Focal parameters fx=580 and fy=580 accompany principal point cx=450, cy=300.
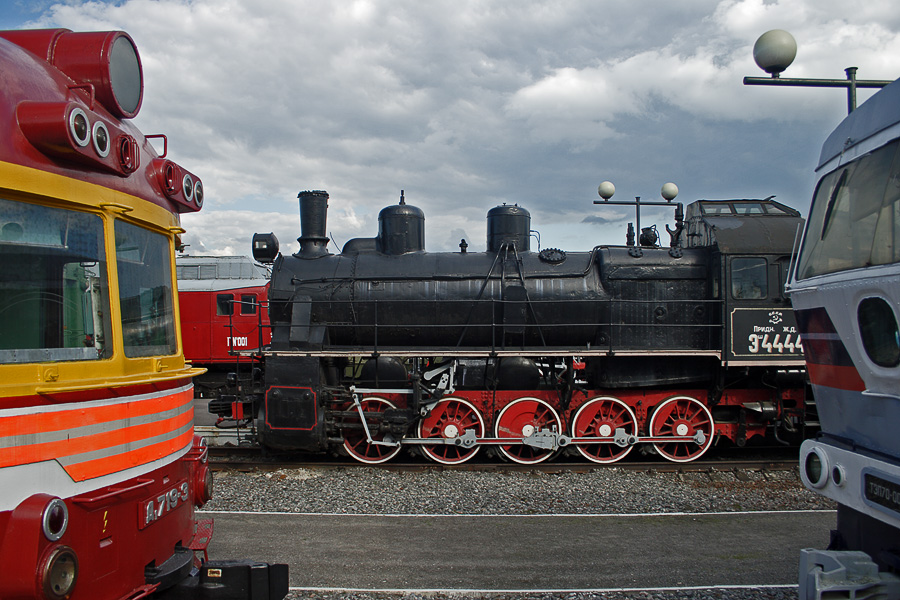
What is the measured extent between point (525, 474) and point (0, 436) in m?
7.08

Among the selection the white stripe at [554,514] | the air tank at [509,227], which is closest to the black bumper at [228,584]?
the white stripe at [554,514]

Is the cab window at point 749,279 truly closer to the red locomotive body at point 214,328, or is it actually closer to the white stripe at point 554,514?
the white stripe at point 554,514

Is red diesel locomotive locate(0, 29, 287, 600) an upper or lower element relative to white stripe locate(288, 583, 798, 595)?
upper

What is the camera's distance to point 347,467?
889 centimetres

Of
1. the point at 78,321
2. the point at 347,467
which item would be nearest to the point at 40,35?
the point at 78,321

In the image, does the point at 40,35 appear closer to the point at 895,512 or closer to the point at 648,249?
the point at 895,512

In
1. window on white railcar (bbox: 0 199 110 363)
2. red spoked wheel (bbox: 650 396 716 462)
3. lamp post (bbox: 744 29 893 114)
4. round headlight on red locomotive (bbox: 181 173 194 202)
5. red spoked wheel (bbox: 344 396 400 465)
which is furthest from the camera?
red spoked wheel (bbox: 650 396 716 462)

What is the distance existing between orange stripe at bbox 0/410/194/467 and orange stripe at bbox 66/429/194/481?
0.21ft

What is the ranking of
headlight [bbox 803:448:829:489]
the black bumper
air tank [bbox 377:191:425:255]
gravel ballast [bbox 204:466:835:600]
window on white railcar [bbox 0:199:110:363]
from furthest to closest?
air tank [bbox 377:191:425:255]
gravel ballast [bbox 204:466:835:600]
the black bumper
headlight [bbox 803:448:829:489]
window on white railcar [bbox 0:199:110:363]

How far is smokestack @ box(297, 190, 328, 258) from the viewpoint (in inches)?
388

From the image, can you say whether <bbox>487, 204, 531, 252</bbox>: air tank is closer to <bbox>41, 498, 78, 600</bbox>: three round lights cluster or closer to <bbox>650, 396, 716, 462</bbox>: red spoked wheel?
<bbox>650, 396, 716, 462</bbox>: red spoked wheel

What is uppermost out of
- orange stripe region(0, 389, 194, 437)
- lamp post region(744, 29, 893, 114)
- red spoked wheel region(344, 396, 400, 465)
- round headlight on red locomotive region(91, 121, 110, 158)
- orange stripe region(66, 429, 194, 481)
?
lamp post region(744, 29, 893, 114)

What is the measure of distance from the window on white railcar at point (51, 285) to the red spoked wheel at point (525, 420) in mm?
6842

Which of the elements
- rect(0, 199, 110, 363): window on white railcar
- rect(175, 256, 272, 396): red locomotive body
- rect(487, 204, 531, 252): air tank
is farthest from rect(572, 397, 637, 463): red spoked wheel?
rect(175, 256, 272, 396): red locomotive body
